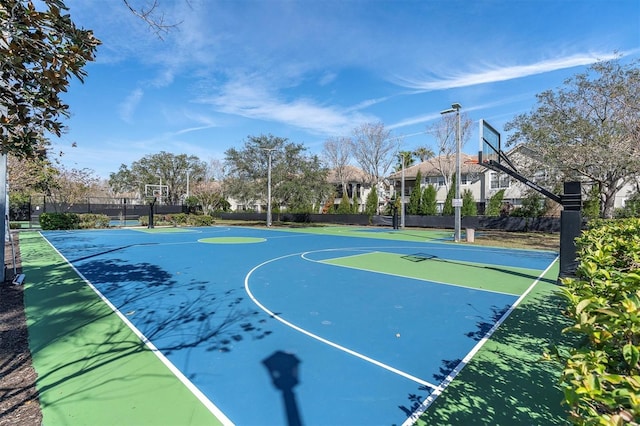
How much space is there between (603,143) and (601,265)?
50.2ft

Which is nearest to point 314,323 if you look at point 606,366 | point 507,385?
point 507,385

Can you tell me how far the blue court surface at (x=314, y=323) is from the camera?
12.1 feet

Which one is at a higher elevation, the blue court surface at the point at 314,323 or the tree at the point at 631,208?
the tree at the point at 631,208

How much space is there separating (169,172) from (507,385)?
5575 centimetres

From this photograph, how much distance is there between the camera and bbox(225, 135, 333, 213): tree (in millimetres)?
32344

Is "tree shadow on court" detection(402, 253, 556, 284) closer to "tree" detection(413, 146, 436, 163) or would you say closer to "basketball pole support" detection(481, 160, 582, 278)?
"basketball pole support" detection(481, 160, 582, 278)

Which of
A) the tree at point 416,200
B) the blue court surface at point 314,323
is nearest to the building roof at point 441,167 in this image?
the tree at point 416,200

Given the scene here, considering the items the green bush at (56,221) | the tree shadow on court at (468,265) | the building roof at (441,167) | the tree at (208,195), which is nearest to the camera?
the tree shadow on court at (468,265)

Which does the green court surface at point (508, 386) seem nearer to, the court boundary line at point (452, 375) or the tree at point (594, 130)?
the court boundary line at point (452, 375)

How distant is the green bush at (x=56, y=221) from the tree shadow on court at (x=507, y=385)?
31.3 metres

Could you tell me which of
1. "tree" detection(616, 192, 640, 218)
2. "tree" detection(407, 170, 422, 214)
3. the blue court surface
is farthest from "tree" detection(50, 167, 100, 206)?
"tree" detection(616, 192, 640, 218)

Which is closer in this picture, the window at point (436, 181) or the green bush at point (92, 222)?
the green bush at point (92, 222)

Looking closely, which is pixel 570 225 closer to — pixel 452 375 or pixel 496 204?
pixel 452 375

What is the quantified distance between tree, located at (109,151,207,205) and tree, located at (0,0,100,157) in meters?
51.7
